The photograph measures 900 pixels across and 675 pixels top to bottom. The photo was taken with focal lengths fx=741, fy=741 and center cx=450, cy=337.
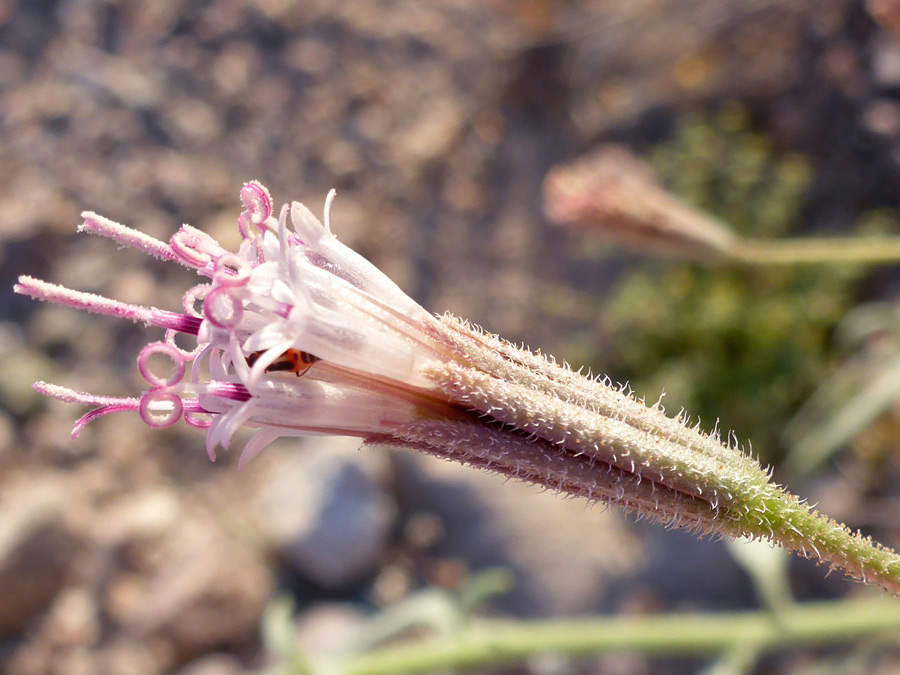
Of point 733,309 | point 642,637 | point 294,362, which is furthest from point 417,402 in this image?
point 733,309

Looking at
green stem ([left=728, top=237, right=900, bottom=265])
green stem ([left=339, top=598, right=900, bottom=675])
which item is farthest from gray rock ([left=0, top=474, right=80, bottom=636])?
green stem ([left=728, top=237, right=900, bottom=265])

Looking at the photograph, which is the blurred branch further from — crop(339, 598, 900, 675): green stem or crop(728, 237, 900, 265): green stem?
crop(339, 598, 900, 675): green stem

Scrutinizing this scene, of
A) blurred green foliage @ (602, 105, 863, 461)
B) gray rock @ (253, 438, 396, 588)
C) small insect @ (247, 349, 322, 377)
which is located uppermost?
blurred green foliage @ (602, 105, 863, 461)

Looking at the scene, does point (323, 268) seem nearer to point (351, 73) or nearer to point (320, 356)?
point (320, 356)

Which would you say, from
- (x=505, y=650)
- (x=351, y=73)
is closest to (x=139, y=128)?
(x=351, y=73)

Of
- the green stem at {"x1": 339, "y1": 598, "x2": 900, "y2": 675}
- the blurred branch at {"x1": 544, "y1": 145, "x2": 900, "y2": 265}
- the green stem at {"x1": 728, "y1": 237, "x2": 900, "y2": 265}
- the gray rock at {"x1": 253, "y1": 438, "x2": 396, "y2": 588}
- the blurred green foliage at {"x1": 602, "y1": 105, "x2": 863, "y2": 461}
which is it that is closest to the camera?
the green stem at {"x1": 728, "y1": 237, "x2": 900, "y2": 265}

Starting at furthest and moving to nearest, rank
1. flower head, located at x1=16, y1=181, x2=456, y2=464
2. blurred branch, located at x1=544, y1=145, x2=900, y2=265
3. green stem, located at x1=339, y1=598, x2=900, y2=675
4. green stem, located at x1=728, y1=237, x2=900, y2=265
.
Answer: blurred branch, located at x1=544, y1=145, x2=900, y2=265 < green stem, located at x1=339, y1=598, x2=900, y2=675 < green stem, located at x1=728, y1=237, x2=900, y2=265 < flower head, located at x1=16, y1=181, x2=456, y2=464

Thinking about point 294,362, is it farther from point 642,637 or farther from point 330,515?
point 330,515

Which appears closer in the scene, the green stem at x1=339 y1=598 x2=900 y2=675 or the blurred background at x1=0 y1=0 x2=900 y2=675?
the green stem at x1=339 y1=598 x2=900 y2=675
